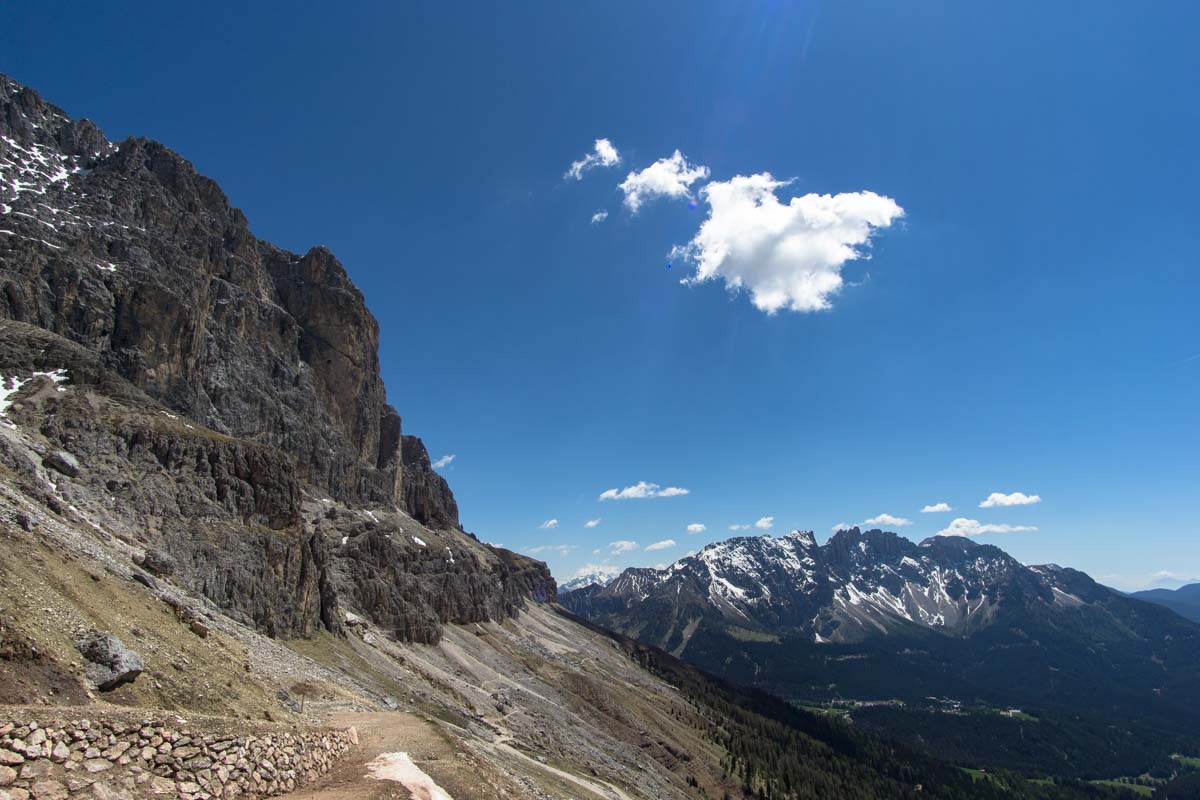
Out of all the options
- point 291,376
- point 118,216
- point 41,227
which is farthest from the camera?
point 291,376

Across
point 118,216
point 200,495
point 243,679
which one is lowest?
point 243,679

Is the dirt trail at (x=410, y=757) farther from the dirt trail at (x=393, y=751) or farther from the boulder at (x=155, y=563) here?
the boulder at (x=155, y=563)

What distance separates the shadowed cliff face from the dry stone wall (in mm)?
39959

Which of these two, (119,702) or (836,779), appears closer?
(119,702)

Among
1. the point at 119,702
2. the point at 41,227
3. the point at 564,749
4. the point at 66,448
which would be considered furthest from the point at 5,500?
the point at 41,227

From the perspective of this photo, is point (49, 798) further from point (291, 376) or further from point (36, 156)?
point (36, 156)

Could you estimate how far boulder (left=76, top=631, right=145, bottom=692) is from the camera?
75.2 ft

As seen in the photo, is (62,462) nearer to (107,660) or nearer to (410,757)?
(107,660)

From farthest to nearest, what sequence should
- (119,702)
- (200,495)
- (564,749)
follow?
(564,749) < (200,495) < (119,702)

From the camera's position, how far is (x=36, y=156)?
12975cm

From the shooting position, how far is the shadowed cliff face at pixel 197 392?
6650 cm

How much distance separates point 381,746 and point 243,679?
10771 mm

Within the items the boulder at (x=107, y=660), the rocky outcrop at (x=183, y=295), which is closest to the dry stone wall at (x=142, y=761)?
the boulder at (x=107, y=660)

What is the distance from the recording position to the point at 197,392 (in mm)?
118750
